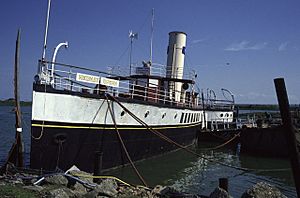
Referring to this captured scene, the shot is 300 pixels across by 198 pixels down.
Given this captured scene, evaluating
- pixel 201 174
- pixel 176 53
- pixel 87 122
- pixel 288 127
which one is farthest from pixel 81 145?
pixel 176 53

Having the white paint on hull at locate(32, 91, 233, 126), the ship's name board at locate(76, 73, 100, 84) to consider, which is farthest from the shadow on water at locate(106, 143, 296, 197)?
the ship's name board at locate(76, 73, 100, 84)

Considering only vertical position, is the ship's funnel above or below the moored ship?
above

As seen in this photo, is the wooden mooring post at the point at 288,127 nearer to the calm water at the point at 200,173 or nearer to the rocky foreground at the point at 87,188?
the rocky foreground at the point at 87,188

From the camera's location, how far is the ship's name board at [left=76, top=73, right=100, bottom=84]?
37.7 ft

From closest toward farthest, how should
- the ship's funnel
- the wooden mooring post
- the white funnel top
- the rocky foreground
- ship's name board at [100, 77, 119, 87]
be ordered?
the wooden mooring post
the rocky foreground
ship's name board at [100, 77, 119, 87]
the ship's funnel
the white funnel top

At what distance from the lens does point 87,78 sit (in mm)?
11758

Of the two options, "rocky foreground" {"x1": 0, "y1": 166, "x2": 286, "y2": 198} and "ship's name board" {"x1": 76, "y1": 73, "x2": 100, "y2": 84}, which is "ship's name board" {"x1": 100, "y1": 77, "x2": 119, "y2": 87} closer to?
"ship's name board" {"x1": 76, "y1": 73, "x2": 100, "y2": 84}

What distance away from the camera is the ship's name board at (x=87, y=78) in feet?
37.7

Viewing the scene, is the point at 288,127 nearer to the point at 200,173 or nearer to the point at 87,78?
the point at 87,78

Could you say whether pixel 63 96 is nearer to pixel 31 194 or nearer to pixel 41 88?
pixel 41 88

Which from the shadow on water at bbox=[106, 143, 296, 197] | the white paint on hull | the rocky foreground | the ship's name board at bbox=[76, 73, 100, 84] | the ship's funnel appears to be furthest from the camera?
the ship's funnel

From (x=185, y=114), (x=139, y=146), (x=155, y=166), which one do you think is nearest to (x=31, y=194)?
(x=139, y=146)

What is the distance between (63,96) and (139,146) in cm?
485

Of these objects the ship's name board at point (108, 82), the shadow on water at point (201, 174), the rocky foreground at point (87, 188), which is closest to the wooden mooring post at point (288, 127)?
the rocky foreground at point (87, 188)
